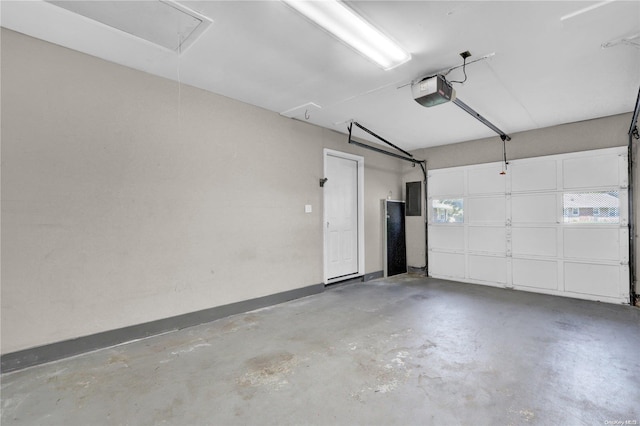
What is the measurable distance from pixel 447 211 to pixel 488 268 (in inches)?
51.0

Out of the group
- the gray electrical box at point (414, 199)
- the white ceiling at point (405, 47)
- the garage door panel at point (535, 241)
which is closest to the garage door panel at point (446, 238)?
the gray electrical box at point (414, 199)

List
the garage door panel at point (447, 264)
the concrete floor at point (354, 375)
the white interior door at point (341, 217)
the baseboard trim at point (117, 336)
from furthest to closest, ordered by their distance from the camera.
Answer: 1. the garage door panel at point (447, 264)
2. the white interior door at point (341, 217)
3. the baseboard trim at point (117, 336)
4. the concrete floor at point (354, 375)

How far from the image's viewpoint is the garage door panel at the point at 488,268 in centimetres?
523

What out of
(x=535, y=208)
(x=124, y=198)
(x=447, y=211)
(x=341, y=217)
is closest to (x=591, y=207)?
(x=535, y=208)

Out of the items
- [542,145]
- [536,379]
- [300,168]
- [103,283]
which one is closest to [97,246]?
[103,283]

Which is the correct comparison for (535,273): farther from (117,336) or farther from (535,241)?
(117,336)

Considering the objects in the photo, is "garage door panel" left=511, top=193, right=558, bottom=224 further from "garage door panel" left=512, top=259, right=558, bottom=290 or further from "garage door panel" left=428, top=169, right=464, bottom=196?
"garage door panel" left=428, top=169, right=464, bottom=196

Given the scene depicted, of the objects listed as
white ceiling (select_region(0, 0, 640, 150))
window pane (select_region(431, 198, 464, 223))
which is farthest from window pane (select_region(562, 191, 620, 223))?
window pane (select_region(431, 198, 464, 223))

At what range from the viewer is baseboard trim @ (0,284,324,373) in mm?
2363

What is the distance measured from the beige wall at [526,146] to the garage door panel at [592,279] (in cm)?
103

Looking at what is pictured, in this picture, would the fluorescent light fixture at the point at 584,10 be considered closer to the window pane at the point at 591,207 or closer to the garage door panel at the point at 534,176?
the garage door panel at the point at 534,176

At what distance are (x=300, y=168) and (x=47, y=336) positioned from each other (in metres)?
3.34

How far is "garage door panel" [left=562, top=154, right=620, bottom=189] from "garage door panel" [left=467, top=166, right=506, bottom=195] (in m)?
0.89

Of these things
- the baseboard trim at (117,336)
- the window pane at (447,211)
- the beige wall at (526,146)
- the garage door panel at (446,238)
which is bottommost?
the baseboard trim at (117,336)
